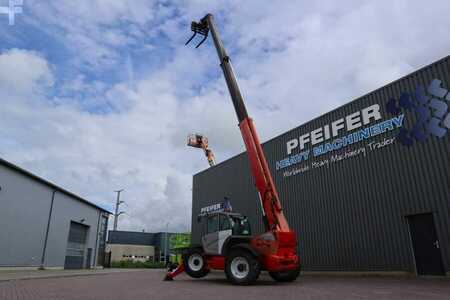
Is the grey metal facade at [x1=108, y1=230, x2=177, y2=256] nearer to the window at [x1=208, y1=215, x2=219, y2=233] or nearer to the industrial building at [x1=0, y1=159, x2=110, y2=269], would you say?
the industrial building at [x1=0, y1=159, x2=110, y2=269]

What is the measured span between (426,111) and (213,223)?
31.7ft

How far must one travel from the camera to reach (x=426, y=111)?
46.7ft

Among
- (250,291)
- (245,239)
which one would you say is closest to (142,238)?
(245,239)

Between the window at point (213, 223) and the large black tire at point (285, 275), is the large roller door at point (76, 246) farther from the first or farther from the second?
the large black tire at point (285, 275)

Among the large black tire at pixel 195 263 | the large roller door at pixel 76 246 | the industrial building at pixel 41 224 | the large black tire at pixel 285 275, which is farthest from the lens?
the large roller door at pixel 76 246

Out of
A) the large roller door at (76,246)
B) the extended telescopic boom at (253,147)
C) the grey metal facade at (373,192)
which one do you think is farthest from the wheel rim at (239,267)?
the large roller door at (76,246)

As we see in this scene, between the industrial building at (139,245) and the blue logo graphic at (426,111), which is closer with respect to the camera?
the blue logo graphic at (426,111)

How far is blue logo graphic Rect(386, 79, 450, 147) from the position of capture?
13703mm

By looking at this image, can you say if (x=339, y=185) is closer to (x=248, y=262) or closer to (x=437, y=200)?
(x=437, y=200)

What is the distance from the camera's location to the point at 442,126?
1363 centimetres

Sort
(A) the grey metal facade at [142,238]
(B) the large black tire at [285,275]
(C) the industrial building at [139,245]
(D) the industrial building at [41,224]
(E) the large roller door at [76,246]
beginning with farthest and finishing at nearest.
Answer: (A) the grey metal facade at [142,238]
(C) the industrial building at [139,245]
(E) the large roller door at [76,246]
(D) the industrial building at [41,224]
(B) the large black tire at [285,275]

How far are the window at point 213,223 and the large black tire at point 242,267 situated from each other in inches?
69.3

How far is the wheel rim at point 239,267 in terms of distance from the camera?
1170 cm

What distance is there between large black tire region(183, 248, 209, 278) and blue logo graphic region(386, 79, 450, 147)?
9.56 m
